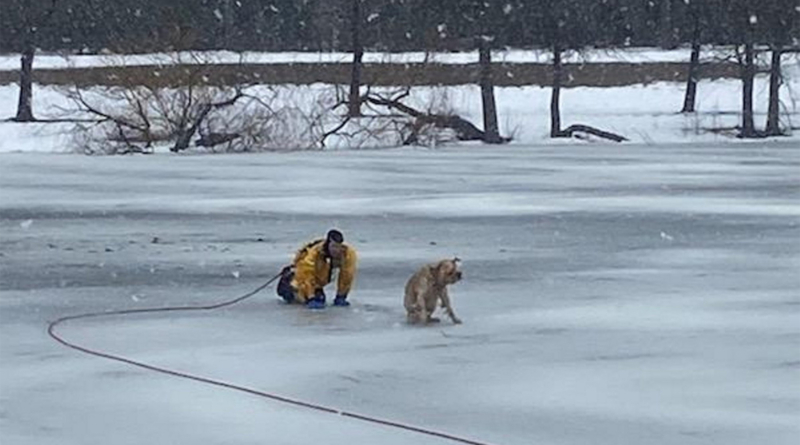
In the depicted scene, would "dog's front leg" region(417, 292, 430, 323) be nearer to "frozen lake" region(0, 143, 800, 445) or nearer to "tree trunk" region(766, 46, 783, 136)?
"frozen lake" region(0, 143, 800, 445)

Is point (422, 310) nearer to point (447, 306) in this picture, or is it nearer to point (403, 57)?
point (447, 306)

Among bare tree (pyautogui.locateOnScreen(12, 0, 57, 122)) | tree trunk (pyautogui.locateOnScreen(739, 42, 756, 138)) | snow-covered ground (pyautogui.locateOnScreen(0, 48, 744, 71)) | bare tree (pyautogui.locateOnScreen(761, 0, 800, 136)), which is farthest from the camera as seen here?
snow-covered ground (pyautogui.locateOnScreen(0, 48, 744, 71))

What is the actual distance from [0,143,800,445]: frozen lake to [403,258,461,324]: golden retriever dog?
0.52ft

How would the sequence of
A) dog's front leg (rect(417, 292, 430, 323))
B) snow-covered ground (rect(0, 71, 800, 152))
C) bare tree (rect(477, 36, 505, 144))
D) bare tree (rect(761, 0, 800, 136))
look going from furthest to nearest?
bare tree (rect(761, 0, 800, 136)) < bare tree (rect(477, 36, 505, 144)) < snow-covered ground (rect(0, 71, 800, 152)) < dog's front leg (rect(417, 292, 430, 323))

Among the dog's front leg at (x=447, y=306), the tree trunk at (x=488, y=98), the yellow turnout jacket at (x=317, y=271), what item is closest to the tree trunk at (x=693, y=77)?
the tree trunk at (x=488, y=98)

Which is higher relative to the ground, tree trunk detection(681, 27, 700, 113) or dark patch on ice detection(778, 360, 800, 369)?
tree trunk detection(681, 27, 700, 113)

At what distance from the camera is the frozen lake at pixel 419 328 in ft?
→ 31.7

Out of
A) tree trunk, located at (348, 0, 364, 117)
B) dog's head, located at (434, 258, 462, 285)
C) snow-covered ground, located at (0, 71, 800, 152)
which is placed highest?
tree trunk, located at (348, 0, 364, 117)

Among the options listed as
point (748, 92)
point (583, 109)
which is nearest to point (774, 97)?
point (748, 92)

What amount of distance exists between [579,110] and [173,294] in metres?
41.7

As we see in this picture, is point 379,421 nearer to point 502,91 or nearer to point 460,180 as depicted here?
point 460,180

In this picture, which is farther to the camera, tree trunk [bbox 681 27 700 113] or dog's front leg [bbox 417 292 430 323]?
tree trunk [bbox 681 27 700 113]

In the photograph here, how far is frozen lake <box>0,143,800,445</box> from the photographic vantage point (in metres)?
9.67

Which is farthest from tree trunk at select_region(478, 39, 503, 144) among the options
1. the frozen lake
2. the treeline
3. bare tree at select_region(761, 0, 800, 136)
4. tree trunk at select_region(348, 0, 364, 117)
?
the frozen lake
